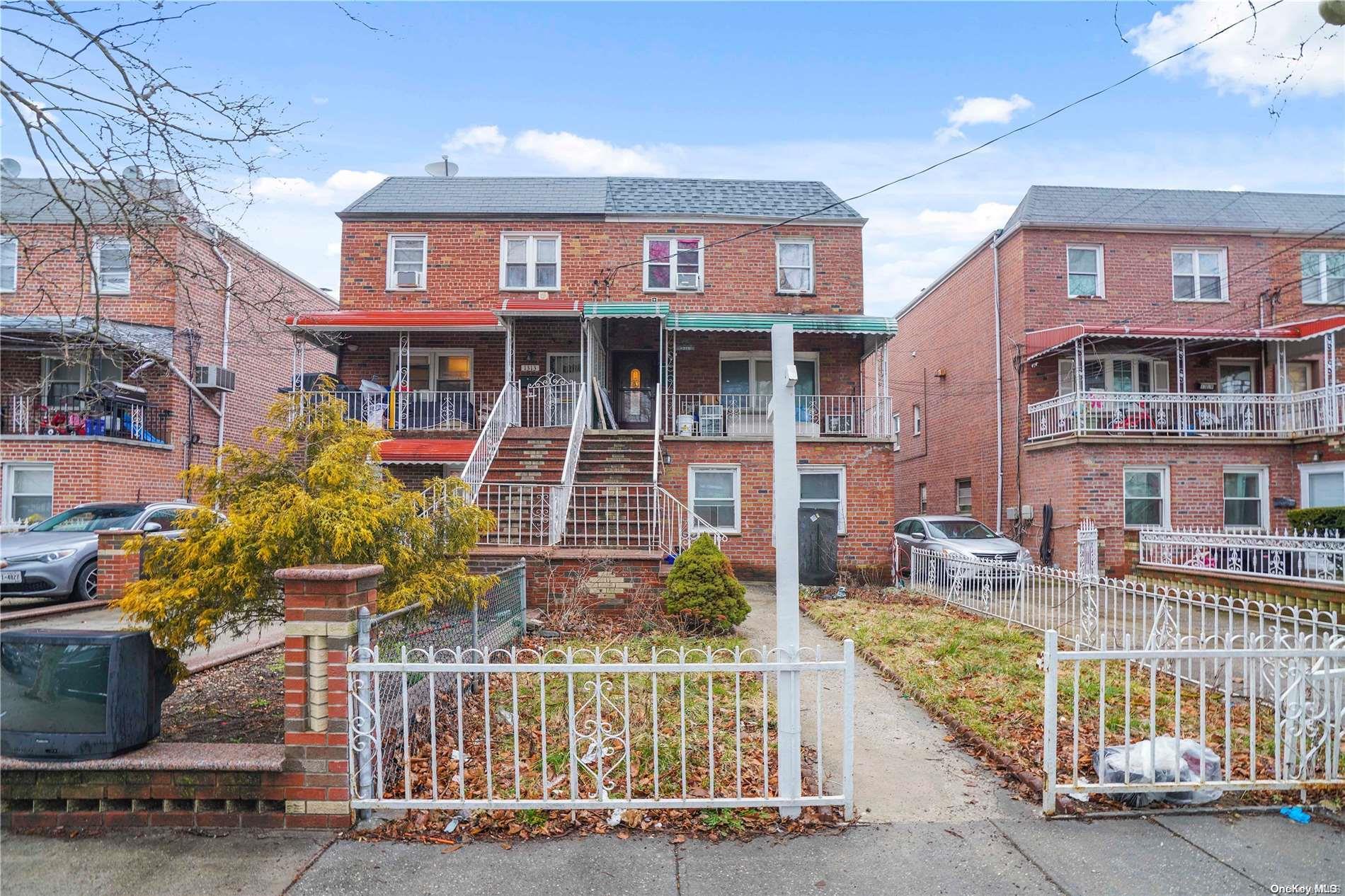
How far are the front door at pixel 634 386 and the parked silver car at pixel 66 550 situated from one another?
8.82m

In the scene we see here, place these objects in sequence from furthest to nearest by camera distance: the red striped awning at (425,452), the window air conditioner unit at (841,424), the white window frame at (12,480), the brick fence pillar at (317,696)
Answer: the window air conditioner unit at (841,424), the white window frame at (12,480), the red striped awning at (425,452), the brick fence pillar at (317,696)

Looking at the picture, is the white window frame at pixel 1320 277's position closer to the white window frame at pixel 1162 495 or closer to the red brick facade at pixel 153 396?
the white window frame at pixel 1162 495

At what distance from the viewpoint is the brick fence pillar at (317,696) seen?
13.5 feet

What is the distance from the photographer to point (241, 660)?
25.3ft

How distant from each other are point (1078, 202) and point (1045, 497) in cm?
761

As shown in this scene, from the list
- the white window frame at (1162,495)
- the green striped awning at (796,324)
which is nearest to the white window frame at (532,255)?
the green striped awning at (796,324)

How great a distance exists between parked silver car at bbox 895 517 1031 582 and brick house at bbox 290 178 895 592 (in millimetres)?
Answer: 841

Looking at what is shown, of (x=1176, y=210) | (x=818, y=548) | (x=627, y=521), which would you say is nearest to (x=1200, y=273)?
(x=1176, y=210)

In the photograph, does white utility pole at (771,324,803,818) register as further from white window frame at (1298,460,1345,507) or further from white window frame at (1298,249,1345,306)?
white window frame at (1298,249,1345,306)

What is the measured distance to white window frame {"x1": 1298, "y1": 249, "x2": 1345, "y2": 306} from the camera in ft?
63.2

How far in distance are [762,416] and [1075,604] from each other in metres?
8.19

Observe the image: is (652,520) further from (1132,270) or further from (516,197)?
(1132,270)

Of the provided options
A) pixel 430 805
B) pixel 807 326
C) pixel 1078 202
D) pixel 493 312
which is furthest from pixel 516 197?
pixel 430 805

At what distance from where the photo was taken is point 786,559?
4582 mm
